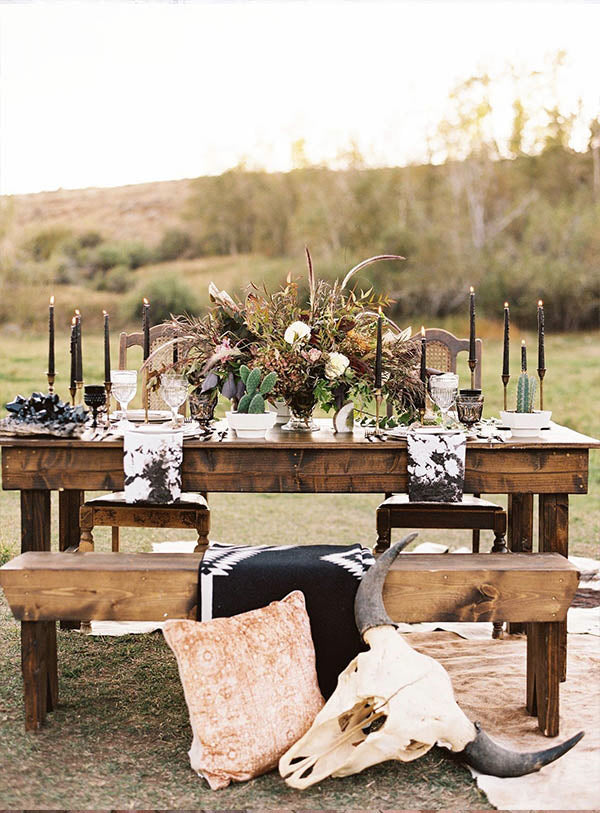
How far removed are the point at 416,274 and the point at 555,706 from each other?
288 inches

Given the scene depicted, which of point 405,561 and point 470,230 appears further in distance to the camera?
point 470,230

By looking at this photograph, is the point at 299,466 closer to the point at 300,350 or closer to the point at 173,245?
the point at 300,350

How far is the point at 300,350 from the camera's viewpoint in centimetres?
286

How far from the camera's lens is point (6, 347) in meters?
9.12

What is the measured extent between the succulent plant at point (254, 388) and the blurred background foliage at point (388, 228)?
6.60m

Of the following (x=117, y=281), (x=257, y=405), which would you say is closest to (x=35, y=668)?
(x=257, y=405)

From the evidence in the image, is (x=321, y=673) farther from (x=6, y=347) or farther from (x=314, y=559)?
(x=6, y=347)

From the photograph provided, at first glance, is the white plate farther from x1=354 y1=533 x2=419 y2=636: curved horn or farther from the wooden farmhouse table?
x1=354 y1=533 x2=419 y2=636: curved horn

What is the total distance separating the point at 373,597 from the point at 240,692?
394 millimetres

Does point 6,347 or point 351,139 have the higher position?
point 351,139

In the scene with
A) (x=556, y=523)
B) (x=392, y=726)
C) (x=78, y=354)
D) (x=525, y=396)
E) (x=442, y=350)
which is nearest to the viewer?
(x=392, y=726)

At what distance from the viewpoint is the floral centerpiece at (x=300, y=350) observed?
2873 millimetres

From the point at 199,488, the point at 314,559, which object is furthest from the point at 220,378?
the point at 314,559

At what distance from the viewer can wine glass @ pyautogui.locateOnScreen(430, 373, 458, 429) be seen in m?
2.82
